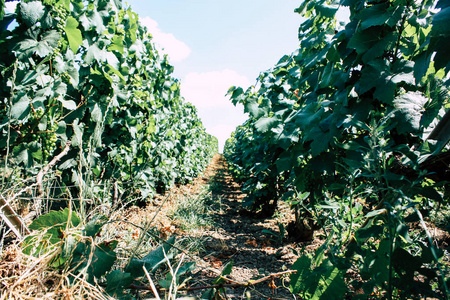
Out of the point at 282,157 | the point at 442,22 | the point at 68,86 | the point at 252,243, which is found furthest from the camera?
the point at 252,243

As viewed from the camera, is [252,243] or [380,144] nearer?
[380,144]

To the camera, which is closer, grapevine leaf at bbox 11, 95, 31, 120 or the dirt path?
grapevine leaf at bbox 11, 95, 31, 120

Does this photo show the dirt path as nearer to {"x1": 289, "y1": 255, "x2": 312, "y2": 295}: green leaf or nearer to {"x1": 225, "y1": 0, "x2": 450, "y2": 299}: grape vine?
{"x1": 289, "y1": 255, "x2": 312, "y2": 295}: green leaf

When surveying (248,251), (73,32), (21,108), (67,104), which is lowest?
(248,251)

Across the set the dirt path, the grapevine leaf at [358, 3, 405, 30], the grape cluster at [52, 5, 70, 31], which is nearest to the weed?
the dirt path

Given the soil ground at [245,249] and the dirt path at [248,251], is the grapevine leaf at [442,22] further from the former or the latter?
the dirt path at [248,251]

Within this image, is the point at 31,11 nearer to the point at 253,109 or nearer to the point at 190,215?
the point at 253,109

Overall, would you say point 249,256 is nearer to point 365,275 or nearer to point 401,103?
point 365,275

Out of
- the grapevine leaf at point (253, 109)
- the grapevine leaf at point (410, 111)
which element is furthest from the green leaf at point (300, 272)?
the grapevine leaf at point (253, 109)

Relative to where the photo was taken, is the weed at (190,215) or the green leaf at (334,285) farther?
the weed at (190,215)

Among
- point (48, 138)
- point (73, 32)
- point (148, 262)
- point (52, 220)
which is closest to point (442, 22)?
point (148, 262)

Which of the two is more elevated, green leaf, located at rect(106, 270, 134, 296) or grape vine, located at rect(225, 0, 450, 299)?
grape vine, located at rect(225, 0, 450, 299)

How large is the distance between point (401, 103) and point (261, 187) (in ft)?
12.3

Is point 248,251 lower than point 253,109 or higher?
lower
